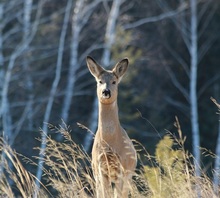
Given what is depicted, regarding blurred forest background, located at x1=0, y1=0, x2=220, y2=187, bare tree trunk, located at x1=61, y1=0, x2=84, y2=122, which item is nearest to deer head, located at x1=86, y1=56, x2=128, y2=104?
blurred forest background, located at x1=0, y1=0, x2=220, y2=187

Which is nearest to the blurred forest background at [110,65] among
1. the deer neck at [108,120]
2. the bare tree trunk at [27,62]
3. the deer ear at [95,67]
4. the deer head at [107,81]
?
the bare tree trunk at [27,62]

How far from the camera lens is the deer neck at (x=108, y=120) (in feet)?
33.1

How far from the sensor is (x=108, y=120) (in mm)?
10180

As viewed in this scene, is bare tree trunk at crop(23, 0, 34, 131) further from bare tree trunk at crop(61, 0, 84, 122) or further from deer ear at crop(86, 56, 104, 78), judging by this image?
deer ear at crop(86, 56, 104, 78)

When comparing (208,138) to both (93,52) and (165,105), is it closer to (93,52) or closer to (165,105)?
(165,105)

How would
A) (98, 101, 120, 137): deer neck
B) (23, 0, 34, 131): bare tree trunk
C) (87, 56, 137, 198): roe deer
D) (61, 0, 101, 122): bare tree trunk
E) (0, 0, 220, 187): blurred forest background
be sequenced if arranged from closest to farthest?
1. (87, 56, 137, 198): roe deer
2. (98, 101, 120, 137): deer neck
3. (0, 0, 220, 187): blurred forest background
4. (23, 0, 34, 131): bare tree trunk
5. (61, 0, 101, 122): bare tree trunk

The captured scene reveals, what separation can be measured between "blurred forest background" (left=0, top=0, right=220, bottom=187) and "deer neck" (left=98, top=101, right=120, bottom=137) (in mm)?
15752

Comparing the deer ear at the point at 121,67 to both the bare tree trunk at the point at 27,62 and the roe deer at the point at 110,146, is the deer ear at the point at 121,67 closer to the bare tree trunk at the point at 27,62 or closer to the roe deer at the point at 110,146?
the roe deer at the point at 110,146

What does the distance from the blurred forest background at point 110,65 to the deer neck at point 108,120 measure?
51.7 ft

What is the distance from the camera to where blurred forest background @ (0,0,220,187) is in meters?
28.0

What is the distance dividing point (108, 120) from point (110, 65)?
1737cm

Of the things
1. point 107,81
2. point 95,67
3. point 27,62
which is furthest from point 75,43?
point 107,81

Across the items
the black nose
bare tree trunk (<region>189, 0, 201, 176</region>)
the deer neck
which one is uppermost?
the black nose

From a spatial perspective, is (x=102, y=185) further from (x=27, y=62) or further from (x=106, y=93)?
(x=27, y=62)
